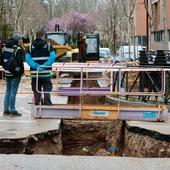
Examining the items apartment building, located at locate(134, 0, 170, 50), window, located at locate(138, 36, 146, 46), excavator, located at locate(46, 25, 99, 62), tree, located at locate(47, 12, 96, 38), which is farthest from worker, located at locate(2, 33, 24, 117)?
tree, located at locate(47, 12, 96, 38)

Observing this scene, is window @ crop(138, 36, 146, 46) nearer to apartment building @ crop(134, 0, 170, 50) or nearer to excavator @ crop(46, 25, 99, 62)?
apartment building @ crop(134, 0, 170, 50)

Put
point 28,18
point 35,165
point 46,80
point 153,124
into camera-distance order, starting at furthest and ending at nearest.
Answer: point 28,18, point 46,80, point 153,124, point 35,165

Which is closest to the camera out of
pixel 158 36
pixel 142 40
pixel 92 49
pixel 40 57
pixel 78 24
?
pixel 40 57

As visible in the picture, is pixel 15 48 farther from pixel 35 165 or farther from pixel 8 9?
pixel 8 9

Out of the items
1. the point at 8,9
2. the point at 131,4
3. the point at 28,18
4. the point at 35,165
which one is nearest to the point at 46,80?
the point at 35,165

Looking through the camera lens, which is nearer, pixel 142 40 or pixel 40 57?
pixel 40 57

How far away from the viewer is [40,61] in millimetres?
12234

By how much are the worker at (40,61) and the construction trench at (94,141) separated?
102cm

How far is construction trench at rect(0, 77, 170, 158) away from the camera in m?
9.73

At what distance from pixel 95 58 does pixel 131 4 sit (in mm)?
13044

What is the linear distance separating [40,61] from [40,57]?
95 mm

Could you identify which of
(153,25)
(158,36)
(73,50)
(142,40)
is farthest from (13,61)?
(142,40)

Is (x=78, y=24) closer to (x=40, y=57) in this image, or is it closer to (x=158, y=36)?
(x=158, y=36)

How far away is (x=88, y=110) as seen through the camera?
11961 mm
